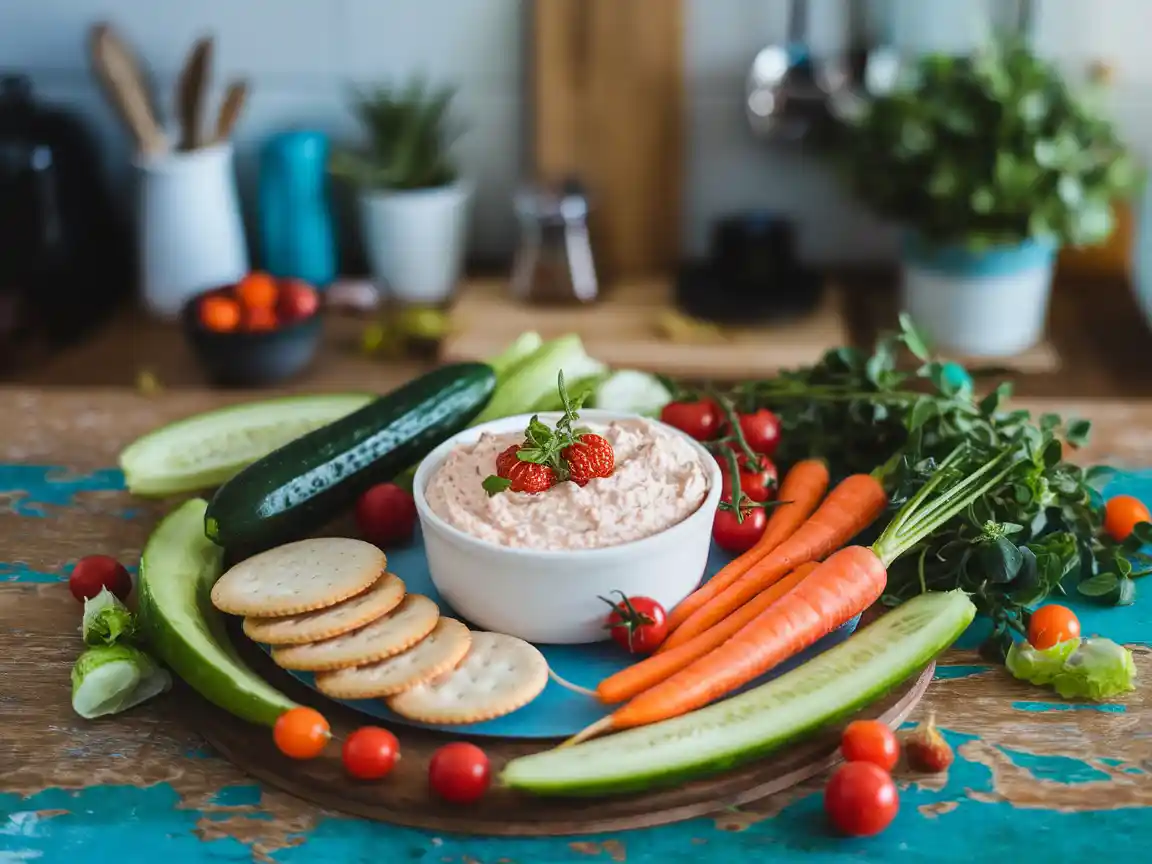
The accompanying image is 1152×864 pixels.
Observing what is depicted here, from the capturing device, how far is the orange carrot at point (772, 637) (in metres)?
1.21

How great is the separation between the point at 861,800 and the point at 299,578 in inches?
23.8

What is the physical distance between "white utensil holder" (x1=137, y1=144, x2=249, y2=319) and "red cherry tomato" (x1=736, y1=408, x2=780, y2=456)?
1.51 m

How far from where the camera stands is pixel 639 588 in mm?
1347

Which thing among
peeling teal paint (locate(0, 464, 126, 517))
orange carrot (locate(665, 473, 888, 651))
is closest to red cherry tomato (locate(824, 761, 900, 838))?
orange carrot (locate(665, 473, 888, 651))

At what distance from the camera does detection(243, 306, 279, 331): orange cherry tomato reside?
2.47 metres

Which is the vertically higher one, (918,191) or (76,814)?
(918,191)

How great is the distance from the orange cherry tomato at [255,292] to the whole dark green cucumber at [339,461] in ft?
2.90

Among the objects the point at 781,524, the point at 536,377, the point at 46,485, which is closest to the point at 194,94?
the point at 46,485

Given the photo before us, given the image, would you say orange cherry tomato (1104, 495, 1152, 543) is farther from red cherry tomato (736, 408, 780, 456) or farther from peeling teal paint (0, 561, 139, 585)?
peeling teal paint (0, 561, 139, 585)

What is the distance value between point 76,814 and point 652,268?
2.11 metres

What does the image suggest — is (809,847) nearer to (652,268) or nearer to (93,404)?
(93,404)

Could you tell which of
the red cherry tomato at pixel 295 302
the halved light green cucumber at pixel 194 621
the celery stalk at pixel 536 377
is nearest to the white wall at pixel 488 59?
the red cherry tomato at pixel 295 302

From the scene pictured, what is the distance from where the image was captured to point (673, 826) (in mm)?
1138

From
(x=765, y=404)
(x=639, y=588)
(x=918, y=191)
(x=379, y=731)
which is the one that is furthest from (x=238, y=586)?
(x=918, y=191)
